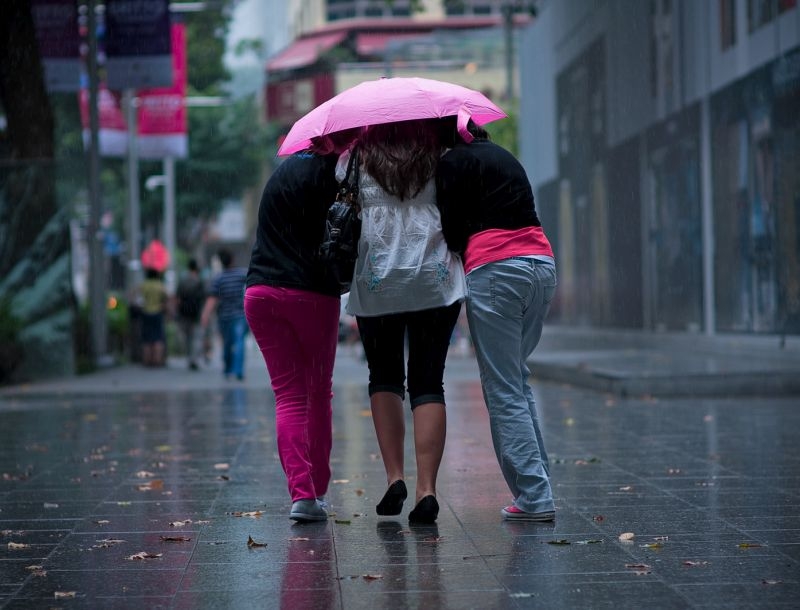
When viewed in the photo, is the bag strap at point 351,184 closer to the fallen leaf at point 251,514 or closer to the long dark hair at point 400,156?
the long dark hair at point 400,156

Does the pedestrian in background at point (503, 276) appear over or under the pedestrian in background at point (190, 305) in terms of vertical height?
over

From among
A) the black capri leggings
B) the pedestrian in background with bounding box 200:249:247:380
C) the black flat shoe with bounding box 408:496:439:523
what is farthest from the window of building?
the black flat shoe with bounding box 408:496:439:523

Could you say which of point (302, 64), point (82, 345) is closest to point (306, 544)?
point (82, 345)

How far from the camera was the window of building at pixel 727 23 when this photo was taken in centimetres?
1714

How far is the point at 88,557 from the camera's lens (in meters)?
5.48

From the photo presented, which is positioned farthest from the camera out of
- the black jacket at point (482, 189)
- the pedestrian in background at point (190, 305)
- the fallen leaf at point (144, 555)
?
the pedestrian in background at point (190, 305)

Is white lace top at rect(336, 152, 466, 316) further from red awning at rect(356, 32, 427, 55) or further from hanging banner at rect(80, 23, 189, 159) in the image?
red awning at rect(356, 32, 427, 55)

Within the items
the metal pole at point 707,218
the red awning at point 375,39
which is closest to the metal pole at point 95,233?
the metal pole at point 707,218

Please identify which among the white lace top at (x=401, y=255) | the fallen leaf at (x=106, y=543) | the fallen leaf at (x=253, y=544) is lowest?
the fallen leaf at (x=106, y=543)

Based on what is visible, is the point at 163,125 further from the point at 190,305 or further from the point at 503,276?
the point at 503,276

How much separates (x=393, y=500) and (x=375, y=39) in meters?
64.5

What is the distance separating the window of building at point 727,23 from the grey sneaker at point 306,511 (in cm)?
1230

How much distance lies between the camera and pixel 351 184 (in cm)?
603

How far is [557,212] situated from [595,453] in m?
18.9
